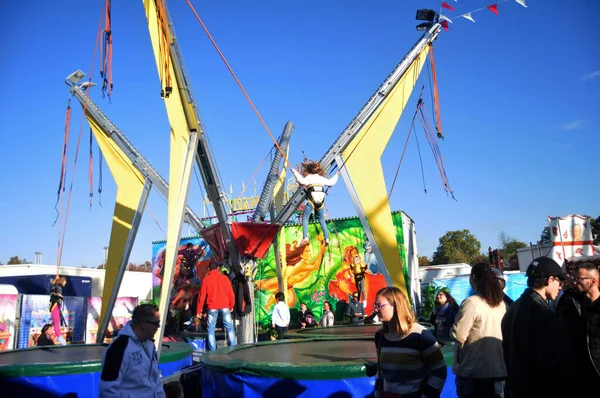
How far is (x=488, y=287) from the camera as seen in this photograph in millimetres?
2746

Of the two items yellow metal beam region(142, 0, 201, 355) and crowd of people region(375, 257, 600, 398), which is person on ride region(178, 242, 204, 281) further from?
crowd of people region(375, 257, 600, 398)

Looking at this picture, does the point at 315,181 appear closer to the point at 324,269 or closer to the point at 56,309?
the point at 56,309

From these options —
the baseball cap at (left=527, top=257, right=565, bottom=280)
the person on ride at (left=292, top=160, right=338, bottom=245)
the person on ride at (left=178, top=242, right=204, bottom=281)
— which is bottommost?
the baseball cap at (left=527, top=257, right=565, bottom=280)

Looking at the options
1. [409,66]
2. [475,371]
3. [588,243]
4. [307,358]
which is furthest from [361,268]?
[475,371]

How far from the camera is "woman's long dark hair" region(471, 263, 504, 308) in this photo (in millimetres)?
2740

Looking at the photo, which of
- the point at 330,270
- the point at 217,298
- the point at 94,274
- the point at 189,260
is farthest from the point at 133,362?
the point at 94,274

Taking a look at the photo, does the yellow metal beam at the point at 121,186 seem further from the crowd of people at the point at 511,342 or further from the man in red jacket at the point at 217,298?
the crowd of people at the point at 511,342

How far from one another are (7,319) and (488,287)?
383 inches

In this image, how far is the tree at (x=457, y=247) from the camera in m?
42.5

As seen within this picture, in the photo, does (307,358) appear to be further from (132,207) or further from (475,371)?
(132,207)

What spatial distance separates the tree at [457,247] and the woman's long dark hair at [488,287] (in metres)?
41.0

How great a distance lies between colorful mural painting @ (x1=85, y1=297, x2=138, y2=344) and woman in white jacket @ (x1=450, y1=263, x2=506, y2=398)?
9774 mm

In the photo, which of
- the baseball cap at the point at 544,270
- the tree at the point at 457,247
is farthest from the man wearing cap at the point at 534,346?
the tree at the point at 457,247

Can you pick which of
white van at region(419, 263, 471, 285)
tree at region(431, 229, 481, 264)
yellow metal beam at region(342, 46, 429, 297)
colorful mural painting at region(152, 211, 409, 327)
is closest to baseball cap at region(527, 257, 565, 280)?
yellow metal beam at region(342, 46, 429, 297)
